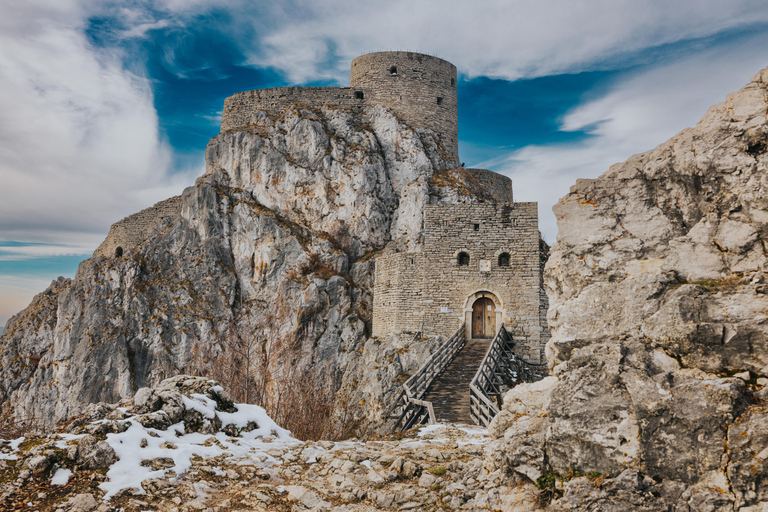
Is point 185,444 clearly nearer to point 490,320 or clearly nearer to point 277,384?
point 277,384

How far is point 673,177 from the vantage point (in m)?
4.14

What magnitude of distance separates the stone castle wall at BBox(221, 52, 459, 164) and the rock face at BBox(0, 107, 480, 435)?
0.80 m

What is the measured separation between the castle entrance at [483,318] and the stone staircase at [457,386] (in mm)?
543

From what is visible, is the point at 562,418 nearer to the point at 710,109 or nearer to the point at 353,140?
the point at 710,109

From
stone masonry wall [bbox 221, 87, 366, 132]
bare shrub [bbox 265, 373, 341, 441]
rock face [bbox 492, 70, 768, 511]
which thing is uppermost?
stone masonry wall [bbox 221, 87, 366, 132]

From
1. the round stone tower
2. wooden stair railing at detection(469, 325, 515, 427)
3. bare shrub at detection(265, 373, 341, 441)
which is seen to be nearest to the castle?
wooden stair railing at detection(469, 325, 515, 427)

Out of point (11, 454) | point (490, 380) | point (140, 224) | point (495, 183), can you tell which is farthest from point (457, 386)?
point (140, 224)

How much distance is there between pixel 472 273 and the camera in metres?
18.3

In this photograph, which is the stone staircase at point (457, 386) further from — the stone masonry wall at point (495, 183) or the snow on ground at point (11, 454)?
the stone masonry wall at point (495, 183)

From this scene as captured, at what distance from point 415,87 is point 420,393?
21.3 metres

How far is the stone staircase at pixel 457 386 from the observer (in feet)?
39.7

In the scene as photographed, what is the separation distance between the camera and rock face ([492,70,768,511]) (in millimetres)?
3137

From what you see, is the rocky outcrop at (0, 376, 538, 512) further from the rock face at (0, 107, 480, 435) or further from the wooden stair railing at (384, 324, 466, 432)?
the rock face at (0, 107, 480, 435)

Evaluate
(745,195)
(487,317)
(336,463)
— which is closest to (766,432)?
(745,195)
